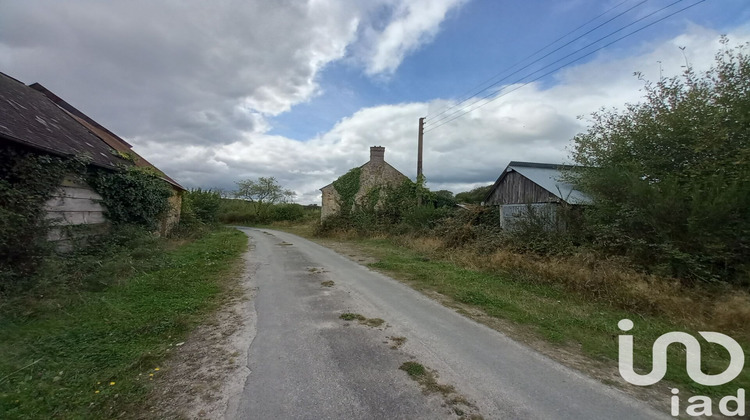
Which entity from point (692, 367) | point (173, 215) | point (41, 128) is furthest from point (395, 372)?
point (173, 215)

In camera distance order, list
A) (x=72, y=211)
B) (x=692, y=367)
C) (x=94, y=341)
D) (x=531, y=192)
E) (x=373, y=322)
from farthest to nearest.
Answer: (x=531, y=192) → (x=72, y=211) → (x=373, y=322) → (x=94, y=341) → (x=692, y=367)

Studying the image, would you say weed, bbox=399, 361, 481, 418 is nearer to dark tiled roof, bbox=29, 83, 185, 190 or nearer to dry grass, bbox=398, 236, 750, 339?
dry grass, bbox=398, 236, 750, 339

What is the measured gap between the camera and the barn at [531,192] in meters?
11.2

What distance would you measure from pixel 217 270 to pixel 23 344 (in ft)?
17.6

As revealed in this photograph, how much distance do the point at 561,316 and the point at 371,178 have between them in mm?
19163

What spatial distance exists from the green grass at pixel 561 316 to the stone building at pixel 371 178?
1446 centimetres

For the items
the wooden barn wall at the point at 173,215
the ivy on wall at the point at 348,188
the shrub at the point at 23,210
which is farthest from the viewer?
the ivy on wall at the point at 348,188

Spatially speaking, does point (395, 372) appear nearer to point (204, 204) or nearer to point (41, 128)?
point (41, 128)

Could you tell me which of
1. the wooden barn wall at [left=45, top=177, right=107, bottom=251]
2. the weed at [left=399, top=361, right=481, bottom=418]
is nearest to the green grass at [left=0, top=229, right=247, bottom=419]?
the wooden barn wall at [left=45, top=177, right=107, bottom=251]

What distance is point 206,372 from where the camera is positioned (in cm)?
351

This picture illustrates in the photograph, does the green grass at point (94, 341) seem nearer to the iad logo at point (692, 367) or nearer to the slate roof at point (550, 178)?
the iad logo at point (692, 367)

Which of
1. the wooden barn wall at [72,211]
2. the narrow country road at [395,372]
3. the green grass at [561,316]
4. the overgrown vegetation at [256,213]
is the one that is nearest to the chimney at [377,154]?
the green grass at [561,316]

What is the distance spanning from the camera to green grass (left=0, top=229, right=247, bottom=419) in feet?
9.62

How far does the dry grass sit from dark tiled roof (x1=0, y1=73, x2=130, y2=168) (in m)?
11.0
